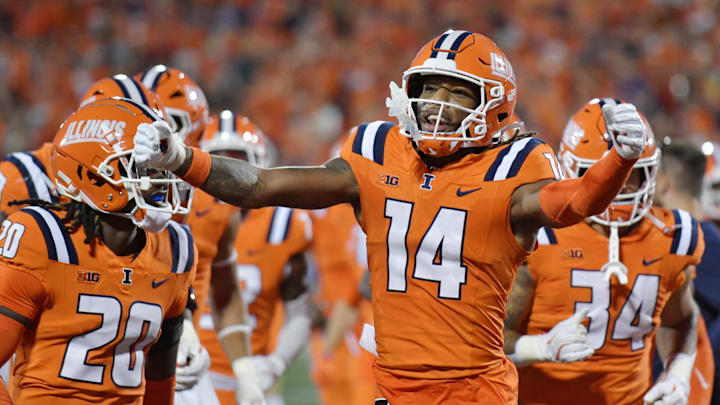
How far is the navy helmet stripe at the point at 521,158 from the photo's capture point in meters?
2.64

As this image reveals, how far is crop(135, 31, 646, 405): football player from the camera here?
2.65 metres

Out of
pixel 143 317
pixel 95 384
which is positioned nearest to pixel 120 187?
pixel 143 317

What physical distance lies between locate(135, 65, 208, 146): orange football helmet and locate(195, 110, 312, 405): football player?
0.50 metres

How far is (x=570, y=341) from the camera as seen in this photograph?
126 inches

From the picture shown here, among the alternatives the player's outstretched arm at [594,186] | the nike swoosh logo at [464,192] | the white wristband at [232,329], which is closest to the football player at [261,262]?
the white wristband at [232,329]

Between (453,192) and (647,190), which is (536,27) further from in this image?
(453,192)

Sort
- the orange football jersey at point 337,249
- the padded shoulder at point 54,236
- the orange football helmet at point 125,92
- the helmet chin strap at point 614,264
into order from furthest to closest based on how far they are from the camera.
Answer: the orange football jersey at point 337,249 → the orange football helmet at point 125,92 → the helmet chin strap at point 614,264 → the padded shoulder at point 54,236

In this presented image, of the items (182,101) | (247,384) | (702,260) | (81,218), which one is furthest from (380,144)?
(702,260)

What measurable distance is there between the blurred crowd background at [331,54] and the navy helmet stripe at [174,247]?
8337mm

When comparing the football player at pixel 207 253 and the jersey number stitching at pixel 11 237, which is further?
the football player at pixel 207 253

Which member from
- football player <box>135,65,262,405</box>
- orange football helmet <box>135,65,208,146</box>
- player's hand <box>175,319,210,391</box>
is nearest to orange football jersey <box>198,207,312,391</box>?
football player <box>135,65,262,405</box>

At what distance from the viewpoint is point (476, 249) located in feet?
8.75

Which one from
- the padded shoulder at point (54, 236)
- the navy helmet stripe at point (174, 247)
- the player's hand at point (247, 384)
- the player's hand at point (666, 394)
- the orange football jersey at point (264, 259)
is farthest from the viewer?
the orange football jersey at point (264, 259)

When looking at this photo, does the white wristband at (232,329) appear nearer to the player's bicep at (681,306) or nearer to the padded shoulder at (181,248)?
the padded shoulder at (181,248)
